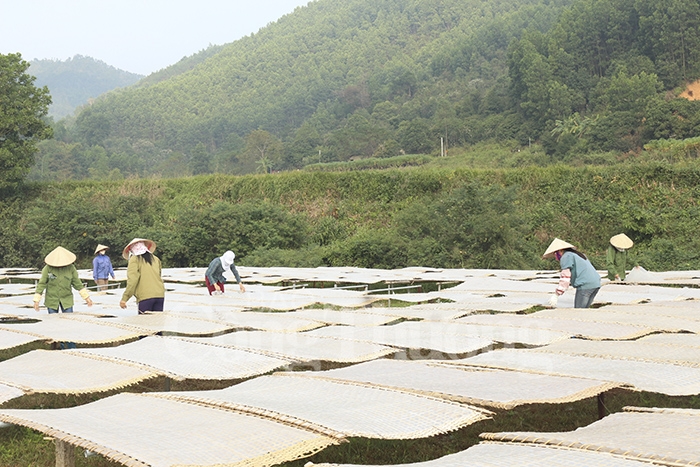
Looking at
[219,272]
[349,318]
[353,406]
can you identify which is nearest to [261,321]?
[349,318]

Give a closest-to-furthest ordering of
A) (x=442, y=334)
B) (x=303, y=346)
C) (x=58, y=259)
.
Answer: (x=303, y=346)
(x=442, y=334)
(x=58, y=259)

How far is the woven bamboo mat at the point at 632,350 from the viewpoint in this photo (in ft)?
15.5

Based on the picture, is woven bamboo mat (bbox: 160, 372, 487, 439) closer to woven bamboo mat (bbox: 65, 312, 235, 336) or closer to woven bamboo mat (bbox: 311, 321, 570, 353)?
woven bamboo mat (bbox: 311, 321, 570, 353)

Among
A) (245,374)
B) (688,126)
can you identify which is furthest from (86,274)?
(688,126)

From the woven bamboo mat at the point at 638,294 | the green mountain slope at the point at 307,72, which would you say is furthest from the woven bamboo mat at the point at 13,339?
the green mountain slope at the point at 307,72

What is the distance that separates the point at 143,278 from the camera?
7492mm

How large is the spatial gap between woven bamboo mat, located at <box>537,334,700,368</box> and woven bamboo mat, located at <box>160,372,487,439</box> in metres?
1.88

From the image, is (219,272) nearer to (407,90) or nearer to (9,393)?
(9,393)

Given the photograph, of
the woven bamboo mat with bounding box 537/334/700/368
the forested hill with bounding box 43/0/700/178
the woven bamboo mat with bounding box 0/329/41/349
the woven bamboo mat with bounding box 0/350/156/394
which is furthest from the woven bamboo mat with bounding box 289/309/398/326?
the forested hill with bounding box 43/0/700/178

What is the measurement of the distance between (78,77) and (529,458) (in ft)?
614

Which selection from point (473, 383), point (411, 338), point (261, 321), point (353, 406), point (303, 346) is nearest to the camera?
point (353, 406)

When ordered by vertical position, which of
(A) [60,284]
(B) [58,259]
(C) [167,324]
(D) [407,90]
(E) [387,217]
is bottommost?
(C) [167,324]

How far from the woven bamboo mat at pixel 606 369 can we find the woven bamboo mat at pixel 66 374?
7.23 ft

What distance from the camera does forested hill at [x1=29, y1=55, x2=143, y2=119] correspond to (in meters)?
163
